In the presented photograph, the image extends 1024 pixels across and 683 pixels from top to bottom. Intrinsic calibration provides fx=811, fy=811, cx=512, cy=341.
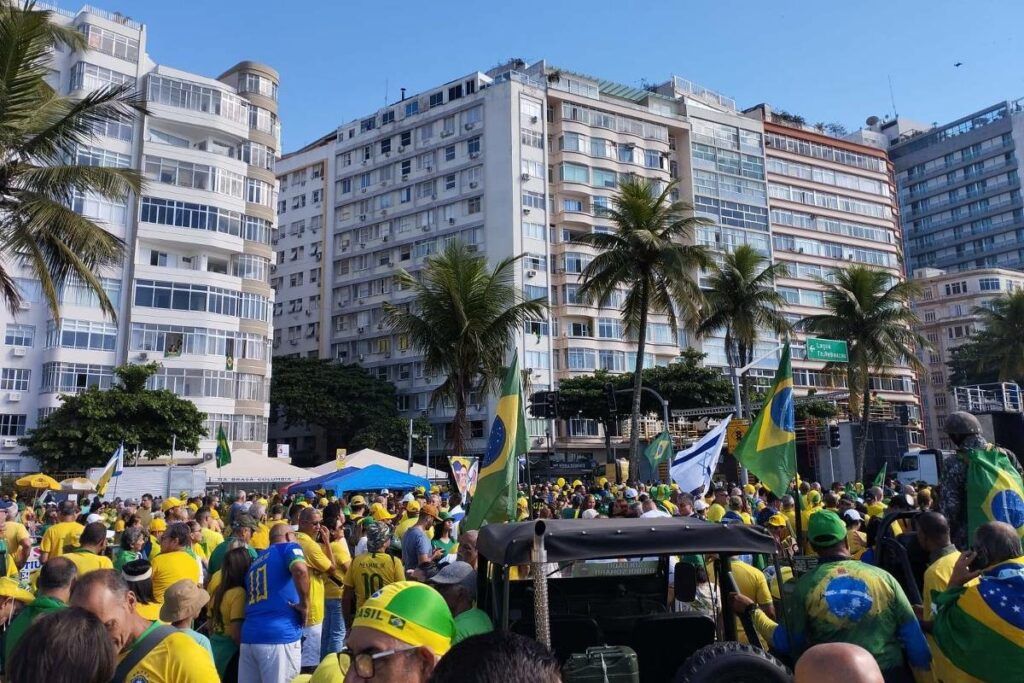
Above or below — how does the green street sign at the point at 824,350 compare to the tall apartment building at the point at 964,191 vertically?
below

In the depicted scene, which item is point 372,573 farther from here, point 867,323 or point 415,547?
point 867,323

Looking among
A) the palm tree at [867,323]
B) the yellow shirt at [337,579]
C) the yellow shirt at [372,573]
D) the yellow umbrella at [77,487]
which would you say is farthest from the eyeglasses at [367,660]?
the palm tree at [867,323]

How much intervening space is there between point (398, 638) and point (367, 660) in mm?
108

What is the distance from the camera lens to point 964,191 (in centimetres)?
10556

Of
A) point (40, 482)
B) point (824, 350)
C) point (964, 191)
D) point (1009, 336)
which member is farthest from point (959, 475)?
point (964, 191)

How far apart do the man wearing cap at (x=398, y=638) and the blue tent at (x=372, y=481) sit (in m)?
20.6

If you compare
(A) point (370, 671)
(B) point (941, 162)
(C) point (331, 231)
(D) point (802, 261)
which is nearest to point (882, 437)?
(D) point (802, 261)

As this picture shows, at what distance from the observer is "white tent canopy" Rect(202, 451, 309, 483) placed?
1098 inches

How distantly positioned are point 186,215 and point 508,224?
75.1ft

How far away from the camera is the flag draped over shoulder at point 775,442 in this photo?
6992mm

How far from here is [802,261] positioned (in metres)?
74.6

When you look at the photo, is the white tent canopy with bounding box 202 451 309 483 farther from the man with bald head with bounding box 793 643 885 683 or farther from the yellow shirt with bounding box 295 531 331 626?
the man with bald head with bounding box 793 643 885 683

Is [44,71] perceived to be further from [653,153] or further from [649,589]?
[653,153]

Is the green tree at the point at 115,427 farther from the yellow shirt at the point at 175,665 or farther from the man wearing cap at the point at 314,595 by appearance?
the yellow shirt at the point at 175,665
